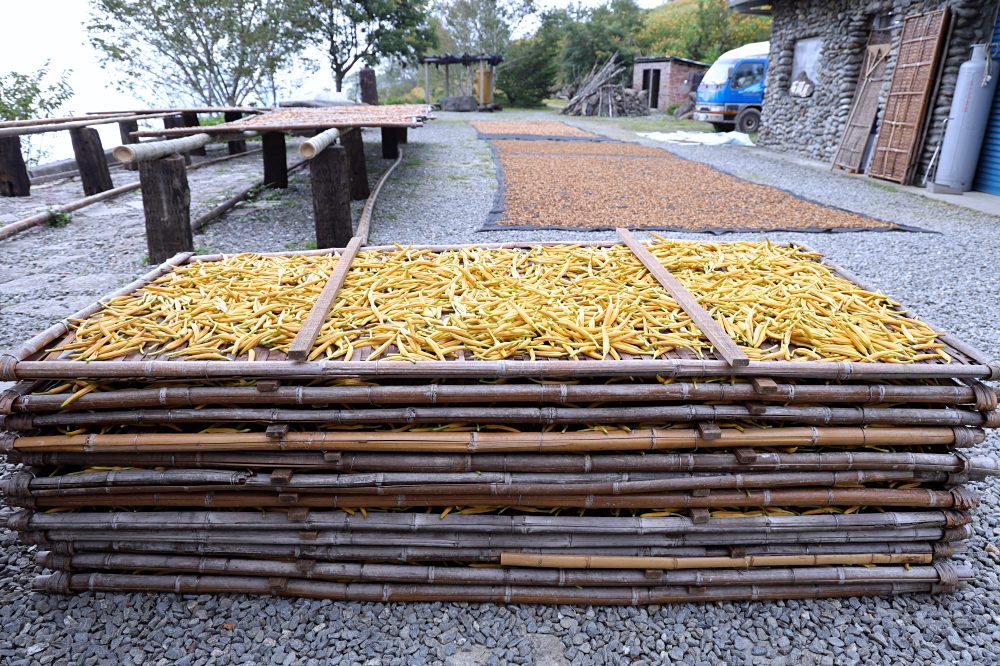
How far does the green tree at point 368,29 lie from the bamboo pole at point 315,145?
21.4 metres

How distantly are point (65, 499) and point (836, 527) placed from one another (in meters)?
3.08

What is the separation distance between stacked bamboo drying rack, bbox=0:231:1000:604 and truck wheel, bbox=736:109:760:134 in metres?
19.9

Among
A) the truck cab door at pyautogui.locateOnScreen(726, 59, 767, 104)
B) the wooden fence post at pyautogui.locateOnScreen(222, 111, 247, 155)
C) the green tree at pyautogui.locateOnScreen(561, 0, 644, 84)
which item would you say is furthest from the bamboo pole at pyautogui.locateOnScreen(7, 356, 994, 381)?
the green tree at pyautogui.locateOnScreen(561, 0, 644, 84)

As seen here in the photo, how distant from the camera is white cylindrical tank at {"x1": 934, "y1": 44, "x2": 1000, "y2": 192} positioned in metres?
9.70

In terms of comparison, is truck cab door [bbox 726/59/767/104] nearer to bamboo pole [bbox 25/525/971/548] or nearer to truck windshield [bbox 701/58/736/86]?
truck windshield [bbox 701/58/736/86]

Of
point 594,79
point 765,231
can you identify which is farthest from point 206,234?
point 594,79

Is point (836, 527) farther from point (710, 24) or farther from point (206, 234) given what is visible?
point (710, 24)

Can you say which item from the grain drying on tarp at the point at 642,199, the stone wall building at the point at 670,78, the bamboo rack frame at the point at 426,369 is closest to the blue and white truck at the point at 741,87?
the stone wall building at the point at 670,78

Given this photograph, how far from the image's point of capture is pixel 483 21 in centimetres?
3981

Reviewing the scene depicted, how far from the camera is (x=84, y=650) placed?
2.31 metres

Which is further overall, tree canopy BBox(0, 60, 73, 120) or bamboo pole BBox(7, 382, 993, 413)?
tree canopy BBox(0, 60, 73, 120)

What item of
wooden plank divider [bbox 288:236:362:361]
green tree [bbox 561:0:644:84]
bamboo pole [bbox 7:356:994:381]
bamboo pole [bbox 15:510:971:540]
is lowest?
bamboo pole [bbox 15:510:971:540]

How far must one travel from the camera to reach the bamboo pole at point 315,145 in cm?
588

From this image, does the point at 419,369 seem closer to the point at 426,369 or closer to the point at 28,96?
the point at 426,369
